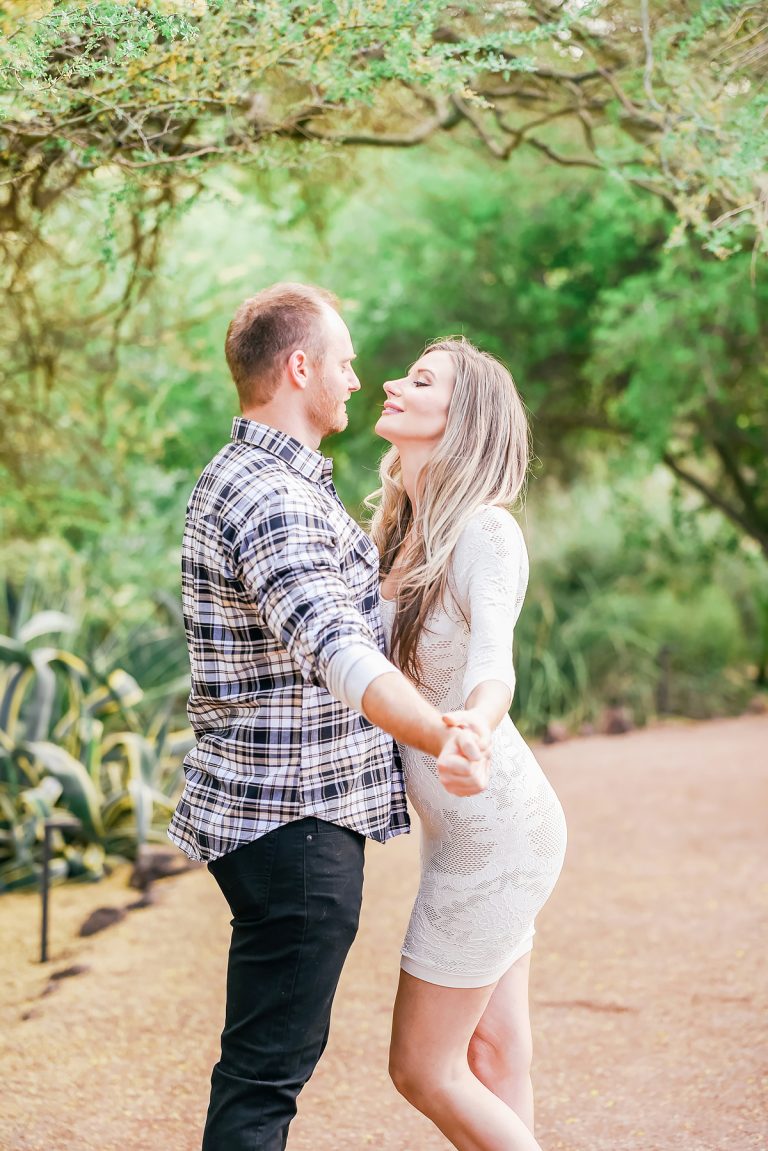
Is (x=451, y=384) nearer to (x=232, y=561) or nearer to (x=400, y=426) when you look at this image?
(x=400, y=426)

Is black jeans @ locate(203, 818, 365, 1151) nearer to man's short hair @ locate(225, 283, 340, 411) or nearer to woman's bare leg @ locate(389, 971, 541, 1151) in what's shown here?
woman's bare leg @ locate(389, 971, 541, 1151)

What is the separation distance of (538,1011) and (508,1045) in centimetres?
190

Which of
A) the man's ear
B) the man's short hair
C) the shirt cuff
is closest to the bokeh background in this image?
the man's short hair

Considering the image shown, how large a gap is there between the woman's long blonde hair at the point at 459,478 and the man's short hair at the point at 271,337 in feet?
1.14

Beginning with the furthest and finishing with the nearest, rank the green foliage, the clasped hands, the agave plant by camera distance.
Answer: the green foliage < the agave plant < the clasped hands

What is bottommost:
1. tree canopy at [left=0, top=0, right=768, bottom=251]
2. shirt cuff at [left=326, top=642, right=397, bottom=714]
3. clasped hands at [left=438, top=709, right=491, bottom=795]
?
clasped hands at [left=438, top=709, right=491, bottom=795]

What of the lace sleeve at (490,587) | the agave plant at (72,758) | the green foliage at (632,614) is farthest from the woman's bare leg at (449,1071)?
the green foliage at (632,614)

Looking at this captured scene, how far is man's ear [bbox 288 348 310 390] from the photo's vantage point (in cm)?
228

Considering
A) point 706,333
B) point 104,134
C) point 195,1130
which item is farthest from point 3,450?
point 706,333

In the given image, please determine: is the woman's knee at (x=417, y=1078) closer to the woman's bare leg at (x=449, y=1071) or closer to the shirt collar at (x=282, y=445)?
the woman's bare leg at (x=449, y=1071)

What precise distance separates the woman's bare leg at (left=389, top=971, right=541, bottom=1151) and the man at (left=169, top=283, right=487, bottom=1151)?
0.75 ft

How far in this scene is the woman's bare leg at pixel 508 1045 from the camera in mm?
2543

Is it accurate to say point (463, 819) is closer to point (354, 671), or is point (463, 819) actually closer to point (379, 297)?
point (354, 671)

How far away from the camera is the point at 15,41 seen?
229cm
